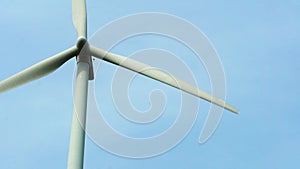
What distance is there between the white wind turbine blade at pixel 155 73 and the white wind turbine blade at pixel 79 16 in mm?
1085

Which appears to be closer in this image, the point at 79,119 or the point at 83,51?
the point at 79,119

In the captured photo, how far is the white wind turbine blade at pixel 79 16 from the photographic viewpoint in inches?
727

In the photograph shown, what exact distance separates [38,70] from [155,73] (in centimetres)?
417

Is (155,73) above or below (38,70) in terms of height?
below

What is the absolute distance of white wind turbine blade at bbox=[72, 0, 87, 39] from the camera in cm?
1847

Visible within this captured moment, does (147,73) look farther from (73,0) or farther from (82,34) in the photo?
(73,0)

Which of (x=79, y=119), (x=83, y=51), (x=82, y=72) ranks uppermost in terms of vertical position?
(x=83, y=51)

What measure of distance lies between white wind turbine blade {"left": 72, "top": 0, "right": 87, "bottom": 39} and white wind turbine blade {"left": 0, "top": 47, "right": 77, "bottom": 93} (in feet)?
4.02

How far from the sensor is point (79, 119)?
621 inches

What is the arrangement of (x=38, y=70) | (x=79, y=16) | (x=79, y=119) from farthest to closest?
(x=79, y=16) → (x=38, y=70) → (x=79, y=119)

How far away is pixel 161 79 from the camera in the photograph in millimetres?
17391

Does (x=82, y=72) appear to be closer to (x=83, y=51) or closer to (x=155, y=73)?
(x=83, y=51)

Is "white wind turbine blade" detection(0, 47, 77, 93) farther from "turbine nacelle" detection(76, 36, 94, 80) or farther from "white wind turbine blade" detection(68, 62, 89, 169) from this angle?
"white wind turbine blade" detection(68, 62, 89, 169)

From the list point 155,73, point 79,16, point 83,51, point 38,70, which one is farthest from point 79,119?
point 79,16
